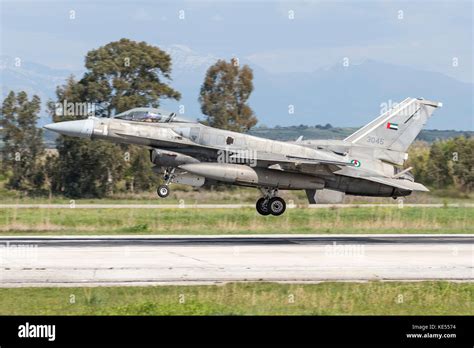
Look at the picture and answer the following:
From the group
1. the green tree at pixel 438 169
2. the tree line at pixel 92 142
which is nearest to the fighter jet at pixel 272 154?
the green tree at pixel 438 169

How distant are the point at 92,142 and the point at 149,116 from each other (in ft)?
95.3

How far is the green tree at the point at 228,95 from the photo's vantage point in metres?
64.4

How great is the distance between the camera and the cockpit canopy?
93.6 feet

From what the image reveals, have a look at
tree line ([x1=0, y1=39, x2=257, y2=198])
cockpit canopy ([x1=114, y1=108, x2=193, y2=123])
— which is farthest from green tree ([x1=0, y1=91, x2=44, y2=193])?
cockpit canopy ([x1=114, y1=108, x2=193, y2=123])

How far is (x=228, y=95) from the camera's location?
218 feet

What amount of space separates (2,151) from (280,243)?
3821cm

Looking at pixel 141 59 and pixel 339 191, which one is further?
pixel 141 59

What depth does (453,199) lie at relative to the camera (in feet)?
167

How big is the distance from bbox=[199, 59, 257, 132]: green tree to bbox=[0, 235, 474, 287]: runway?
3594 cm

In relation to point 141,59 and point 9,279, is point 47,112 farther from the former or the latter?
point 9,279

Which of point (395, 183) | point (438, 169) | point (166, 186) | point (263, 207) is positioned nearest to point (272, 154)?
point (263, 207)

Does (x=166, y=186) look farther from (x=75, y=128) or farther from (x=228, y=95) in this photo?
(x=228, y=95)

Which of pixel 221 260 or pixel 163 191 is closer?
pixel 221 260
